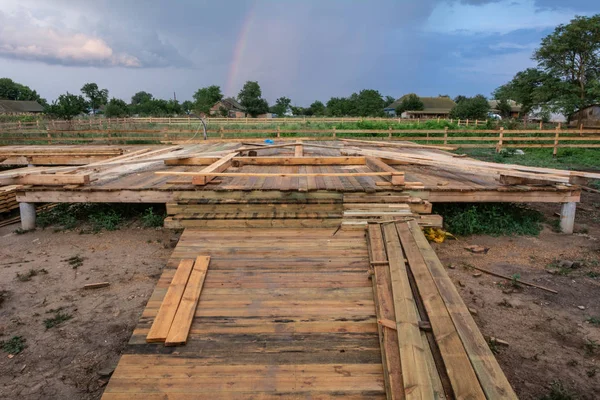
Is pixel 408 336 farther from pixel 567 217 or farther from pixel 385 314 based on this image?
→ pixel 567 217

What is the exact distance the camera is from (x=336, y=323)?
299 centimetres

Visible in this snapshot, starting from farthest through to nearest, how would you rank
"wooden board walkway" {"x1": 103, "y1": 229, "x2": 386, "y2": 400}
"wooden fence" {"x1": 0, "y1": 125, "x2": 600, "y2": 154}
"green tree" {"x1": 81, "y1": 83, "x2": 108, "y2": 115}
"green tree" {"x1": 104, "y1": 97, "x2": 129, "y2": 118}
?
"green tree" {"x1": 81, "y1": 83, "x2": 108, "y2": 115}
"green tree" {"x1": 104, "y1": 97, "x2": 129, "y2": 118}
"wooden fence" {"x1": 0, "y1": 125, "x2": 600, "y2": 154}
"wooden board walkway" {"x1": 103, "y1": 229, "x2": 386, "y2": 400}

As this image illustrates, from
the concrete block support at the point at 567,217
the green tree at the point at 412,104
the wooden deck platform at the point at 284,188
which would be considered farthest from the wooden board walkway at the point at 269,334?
the green tree at the point at 412,104

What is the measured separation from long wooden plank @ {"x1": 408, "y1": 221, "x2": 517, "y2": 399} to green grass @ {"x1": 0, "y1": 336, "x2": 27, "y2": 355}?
155 inches

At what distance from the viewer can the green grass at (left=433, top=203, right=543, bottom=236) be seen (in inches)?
246

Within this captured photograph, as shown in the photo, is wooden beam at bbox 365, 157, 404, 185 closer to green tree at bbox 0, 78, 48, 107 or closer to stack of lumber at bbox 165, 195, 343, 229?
stack of lumber at bbox 165, 195, 343, 229

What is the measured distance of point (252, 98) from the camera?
217 feet

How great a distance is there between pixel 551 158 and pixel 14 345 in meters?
18.4

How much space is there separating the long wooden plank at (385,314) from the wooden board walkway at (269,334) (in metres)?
0.08

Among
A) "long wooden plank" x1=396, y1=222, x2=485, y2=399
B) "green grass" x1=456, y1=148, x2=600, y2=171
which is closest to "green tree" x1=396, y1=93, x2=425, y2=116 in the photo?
"green grass" x1=456, y1=148, x2=600, y2=171

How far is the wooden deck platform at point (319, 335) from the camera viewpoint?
7.61 feet

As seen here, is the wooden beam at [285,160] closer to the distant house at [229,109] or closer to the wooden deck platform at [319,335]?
the wooden deck platform at [319,335]

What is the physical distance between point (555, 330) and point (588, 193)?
7372 millimetres

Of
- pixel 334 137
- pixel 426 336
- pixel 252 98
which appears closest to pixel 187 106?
pixel 252 98
